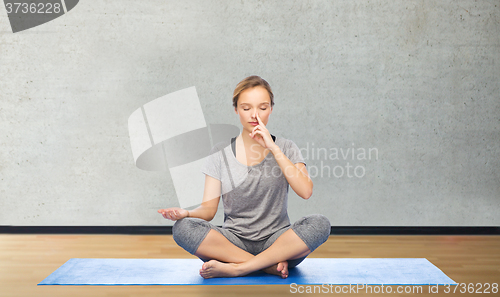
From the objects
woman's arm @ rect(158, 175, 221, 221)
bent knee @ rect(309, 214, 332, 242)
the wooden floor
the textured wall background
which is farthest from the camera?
the textured wall background

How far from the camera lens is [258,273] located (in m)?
1.81

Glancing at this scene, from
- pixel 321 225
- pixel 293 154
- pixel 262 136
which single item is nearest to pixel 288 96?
pixel 293 154

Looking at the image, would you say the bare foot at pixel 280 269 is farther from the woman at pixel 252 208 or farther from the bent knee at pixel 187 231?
the bent knee at pixel 187 231

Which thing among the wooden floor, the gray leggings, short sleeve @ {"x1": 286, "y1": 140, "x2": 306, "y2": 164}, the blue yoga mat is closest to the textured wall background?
the wooden floor

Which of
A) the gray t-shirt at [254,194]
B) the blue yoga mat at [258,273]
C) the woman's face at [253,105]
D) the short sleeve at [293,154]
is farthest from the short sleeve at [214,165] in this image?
the blue yoga mat at [258,273]

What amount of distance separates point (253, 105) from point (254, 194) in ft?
1.30

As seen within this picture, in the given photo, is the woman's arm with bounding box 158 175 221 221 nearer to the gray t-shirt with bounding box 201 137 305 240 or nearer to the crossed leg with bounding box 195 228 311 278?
the gray t-shirt with bounding box 201 137 305 240

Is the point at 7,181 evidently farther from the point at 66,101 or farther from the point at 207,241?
the point at 207,241

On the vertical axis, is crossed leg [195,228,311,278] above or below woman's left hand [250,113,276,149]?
below

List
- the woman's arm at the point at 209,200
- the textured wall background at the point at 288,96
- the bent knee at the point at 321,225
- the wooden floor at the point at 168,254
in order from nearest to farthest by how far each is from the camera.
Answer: the wooden floor at the point at 168,254 → the bent knee at the point at 321,225 → the woman's arm at the point at 209,200 → the textured wall background at the point at 288,96

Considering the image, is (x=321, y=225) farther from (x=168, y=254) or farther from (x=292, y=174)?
(x=168, y=254)

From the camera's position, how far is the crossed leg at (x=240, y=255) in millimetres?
1695

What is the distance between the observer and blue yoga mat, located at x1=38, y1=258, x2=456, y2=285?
1.70m

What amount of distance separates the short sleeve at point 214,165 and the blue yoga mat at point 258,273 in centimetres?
46
